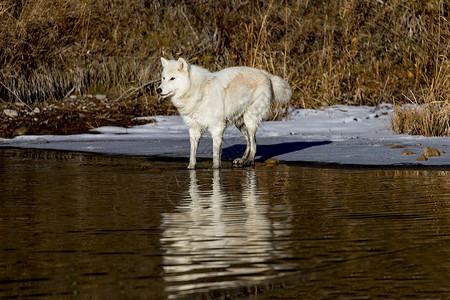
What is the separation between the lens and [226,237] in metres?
4.24

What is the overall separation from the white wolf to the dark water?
1.38 metres

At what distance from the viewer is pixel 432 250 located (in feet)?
12.7

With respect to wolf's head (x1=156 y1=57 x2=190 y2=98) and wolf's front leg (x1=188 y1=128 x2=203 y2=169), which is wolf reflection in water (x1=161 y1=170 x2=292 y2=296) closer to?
wolf's front leg (x1=188 y1=128 x2=203 y2=169)

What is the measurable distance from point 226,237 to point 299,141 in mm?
7172

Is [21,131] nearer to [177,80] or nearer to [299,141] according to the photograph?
[299,141]

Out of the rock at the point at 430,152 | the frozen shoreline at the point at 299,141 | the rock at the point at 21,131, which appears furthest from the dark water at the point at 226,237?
the rock at the point at 21,131

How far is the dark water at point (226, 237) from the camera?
320cm

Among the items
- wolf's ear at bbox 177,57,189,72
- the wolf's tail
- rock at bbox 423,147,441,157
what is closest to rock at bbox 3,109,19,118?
the wolf's tail

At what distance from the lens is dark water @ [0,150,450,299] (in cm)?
320

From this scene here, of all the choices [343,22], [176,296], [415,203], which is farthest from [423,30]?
[176,296]

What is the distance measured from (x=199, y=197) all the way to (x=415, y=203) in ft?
5.75

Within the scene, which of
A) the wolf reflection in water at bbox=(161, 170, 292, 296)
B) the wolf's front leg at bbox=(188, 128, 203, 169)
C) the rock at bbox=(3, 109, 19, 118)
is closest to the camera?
the wolf reflection in water at bbox=(161, 170, 292, 296)

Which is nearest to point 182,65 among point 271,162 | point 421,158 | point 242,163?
point 242,163

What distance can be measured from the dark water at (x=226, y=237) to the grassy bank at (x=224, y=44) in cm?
825
